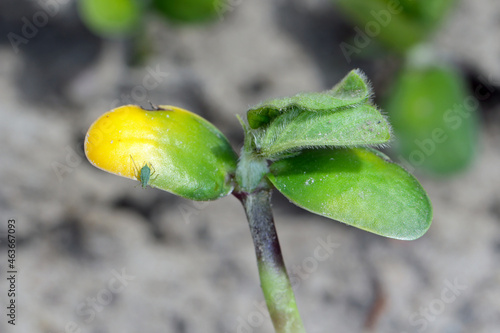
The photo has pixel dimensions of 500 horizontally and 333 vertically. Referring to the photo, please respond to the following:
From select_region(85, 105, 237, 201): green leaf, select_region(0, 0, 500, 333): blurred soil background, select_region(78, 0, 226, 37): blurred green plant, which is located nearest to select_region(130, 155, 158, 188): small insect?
select_region(85, 105, 237, 201): green leaf

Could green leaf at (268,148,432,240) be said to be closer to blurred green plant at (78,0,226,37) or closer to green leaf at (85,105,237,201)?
green leaf at (85,105,237,201)

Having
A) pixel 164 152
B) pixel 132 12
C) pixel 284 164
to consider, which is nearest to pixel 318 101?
pixel 284 164

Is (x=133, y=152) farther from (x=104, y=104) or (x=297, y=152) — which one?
(x=104, y=104)

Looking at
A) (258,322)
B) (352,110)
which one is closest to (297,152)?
(352,110)

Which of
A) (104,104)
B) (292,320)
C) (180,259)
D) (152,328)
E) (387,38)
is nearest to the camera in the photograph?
(292,320)

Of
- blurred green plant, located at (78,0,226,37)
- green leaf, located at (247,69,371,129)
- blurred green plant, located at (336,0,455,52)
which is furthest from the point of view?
blurred green plant, located at (336,0,455,52)
